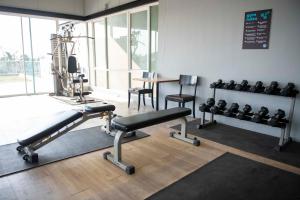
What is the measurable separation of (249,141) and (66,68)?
5.26 meters

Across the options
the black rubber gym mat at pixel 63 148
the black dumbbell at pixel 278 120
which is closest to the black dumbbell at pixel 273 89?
the black dumbbell at pixel 278 120

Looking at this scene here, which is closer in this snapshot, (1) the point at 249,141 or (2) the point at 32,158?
(2) the point at 32,158

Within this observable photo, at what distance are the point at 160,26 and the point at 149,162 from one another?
3435 millimetres

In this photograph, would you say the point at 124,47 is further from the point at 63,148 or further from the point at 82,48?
the point at 63,148

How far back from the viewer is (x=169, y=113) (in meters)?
2.99

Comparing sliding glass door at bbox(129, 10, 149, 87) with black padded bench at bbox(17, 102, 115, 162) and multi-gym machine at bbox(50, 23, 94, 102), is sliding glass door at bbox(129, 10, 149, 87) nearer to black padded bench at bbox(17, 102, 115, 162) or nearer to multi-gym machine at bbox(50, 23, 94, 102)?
multi-gym machine at bbox(50, 23, 94, 102)

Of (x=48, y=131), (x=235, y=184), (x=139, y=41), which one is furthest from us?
(x=139, y=41)

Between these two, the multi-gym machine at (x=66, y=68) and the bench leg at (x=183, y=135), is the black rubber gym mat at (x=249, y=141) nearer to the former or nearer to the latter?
the bench leg at (x=183, y=135)

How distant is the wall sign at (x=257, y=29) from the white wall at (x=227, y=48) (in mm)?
69

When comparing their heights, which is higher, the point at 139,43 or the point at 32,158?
the point at 139,43

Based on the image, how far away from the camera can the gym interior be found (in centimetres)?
224

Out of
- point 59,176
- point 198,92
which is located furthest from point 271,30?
point 59,176

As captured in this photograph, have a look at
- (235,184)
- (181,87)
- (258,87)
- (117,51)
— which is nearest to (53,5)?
(117,51)

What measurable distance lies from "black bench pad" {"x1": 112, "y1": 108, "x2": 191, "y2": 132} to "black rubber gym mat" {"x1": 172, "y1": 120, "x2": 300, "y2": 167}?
78cm
